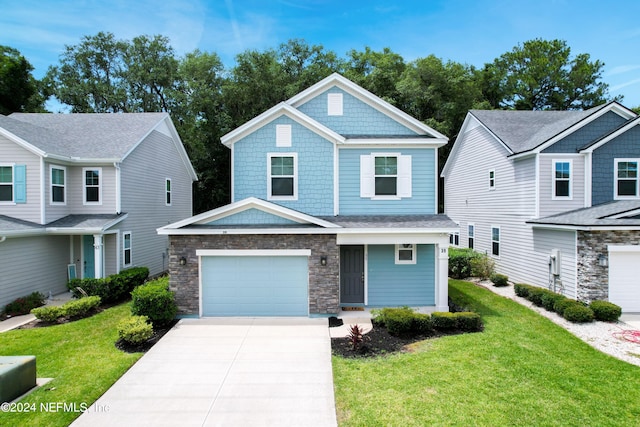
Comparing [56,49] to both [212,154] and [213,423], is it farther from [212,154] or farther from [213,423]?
[213,423]

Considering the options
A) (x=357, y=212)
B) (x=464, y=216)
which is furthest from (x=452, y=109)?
(x=357, y=212)

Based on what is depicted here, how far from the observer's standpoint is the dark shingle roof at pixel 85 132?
1377cm

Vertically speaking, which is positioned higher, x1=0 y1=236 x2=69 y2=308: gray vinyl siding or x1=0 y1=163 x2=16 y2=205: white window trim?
x1=0 y1=163 x2=16 y2=205: white window trim

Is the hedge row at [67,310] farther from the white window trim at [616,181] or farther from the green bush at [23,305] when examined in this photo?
the white window trim at [616,181]

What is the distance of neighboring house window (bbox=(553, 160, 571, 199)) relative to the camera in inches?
539

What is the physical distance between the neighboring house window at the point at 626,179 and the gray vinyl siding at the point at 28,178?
22838mm

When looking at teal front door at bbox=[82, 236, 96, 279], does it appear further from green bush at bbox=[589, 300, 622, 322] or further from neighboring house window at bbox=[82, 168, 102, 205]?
green bush at bbox=[589, 300, 622, 322]

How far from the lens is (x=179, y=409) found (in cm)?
601

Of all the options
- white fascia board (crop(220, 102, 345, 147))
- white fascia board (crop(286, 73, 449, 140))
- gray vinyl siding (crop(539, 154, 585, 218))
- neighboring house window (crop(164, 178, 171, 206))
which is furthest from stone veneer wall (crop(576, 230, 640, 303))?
neighboring house window (crop(164, 178, 171, 206))

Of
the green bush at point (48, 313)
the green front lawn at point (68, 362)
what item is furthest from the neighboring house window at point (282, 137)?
the green bush at point (48, 313)

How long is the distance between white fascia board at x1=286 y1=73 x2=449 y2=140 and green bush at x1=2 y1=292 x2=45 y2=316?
1160 cm

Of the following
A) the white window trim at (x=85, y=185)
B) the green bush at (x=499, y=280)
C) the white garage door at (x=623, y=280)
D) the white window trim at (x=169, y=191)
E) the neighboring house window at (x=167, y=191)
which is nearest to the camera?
the white garage door at (x=623, y=280)

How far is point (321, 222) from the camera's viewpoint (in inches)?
410

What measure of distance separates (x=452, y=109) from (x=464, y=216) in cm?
1224
